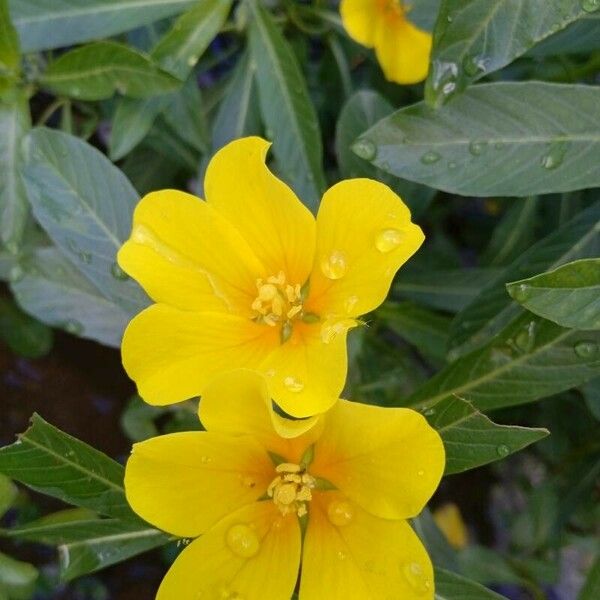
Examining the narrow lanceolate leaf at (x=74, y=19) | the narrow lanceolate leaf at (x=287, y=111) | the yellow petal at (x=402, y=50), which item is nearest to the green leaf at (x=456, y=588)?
the narrow lanceolate leaf at (x=287, y=111)

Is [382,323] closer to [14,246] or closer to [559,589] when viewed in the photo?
[14,246]

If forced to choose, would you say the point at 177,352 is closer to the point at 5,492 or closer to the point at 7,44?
the point at 5,492

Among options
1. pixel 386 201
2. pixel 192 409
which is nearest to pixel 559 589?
pixel 192 409

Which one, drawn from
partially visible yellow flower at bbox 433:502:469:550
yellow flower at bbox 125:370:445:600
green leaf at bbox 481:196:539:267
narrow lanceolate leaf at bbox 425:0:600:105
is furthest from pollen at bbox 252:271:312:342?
partially visible yellow flower at bbox 433:502:469:550

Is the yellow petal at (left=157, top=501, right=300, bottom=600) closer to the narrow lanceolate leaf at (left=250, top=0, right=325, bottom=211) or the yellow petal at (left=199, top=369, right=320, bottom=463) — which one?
the yellow petal at (left=199, top=369, right=320, bottom=463)

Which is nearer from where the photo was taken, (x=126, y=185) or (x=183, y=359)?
(x=183, y=359)

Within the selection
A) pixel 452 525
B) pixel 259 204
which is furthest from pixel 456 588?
pixel 452 525
